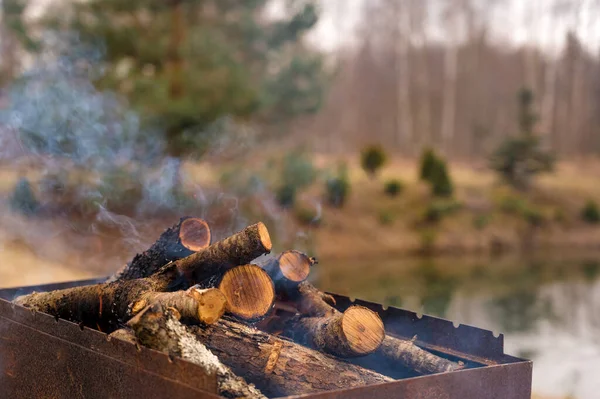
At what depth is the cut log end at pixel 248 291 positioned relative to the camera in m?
2.90

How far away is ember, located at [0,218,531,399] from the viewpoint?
250cm

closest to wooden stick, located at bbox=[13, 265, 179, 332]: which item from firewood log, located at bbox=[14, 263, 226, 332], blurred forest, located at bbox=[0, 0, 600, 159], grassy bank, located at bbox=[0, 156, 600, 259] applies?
firewood log, located at bbox=[14, 263, 226, 332]

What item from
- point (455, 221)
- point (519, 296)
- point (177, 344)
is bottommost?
point (177, 344)

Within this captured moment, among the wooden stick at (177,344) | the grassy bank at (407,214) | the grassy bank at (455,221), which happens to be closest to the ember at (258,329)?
the wooden stick at (177,344)

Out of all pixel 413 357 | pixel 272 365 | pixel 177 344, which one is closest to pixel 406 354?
pixel 413 357

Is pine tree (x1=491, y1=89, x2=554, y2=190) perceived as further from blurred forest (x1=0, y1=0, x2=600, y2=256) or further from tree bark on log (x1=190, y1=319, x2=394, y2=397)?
tree bark on log (x1=190, y1=319, x2=394, y2=397)

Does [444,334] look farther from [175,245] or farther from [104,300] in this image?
[104,300]

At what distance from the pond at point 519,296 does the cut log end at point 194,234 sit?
2880mm

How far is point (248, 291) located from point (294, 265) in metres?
0.43

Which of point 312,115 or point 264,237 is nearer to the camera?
point 264,237

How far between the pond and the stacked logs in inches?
96.5

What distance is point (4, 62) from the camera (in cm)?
1460

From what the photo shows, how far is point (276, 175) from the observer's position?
15539mm

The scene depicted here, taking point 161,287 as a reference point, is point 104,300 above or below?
below
